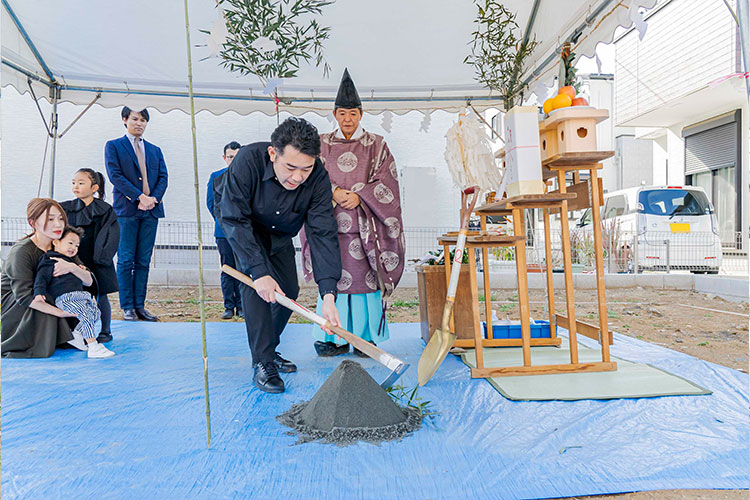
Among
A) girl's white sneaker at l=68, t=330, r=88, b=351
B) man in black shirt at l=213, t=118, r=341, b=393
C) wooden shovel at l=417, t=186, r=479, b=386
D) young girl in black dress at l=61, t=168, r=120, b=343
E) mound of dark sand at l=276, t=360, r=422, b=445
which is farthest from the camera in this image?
young girl in black dress at l=61, t=168, r=120, b=343

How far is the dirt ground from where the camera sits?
3.69m

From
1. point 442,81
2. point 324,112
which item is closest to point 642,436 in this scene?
point 442,81

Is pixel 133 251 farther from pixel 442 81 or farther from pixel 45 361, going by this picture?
pixel 442 81

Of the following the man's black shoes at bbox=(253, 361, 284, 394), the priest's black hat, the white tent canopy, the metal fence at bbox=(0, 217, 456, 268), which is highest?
the white tent canopy

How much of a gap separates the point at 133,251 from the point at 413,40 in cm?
309

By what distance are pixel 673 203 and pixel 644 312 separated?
310cm

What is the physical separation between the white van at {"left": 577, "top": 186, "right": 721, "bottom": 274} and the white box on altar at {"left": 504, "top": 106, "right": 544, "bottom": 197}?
5.31 meters

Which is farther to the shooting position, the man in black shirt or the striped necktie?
the striped necktie

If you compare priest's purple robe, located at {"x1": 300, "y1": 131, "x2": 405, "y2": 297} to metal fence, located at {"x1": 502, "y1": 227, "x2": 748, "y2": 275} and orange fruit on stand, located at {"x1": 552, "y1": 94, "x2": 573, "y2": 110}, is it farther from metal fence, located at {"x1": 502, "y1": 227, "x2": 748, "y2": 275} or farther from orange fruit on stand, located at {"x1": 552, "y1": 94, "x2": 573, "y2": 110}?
metal fence, located at {"x1": 502, "y1": 227, "x2": 748, "y2": 275}

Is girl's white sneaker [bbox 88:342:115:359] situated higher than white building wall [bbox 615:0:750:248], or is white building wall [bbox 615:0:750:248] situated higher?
white building wall [bbox 615:0:750:248]

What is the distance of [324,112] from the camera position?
5199mm

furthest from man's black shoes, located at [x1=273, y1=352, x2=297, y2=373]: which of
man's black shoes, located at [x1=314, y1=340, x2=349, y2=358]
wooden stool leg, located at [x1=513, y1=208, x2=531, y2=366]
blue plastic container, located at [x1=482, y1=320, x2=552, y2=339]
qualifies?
blue plastic container, located at [x1=482, y1=320, x2=552, y2=339]

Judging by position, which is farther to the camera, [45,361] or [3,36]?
[3,36]

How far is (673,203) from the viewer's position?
742 cm
